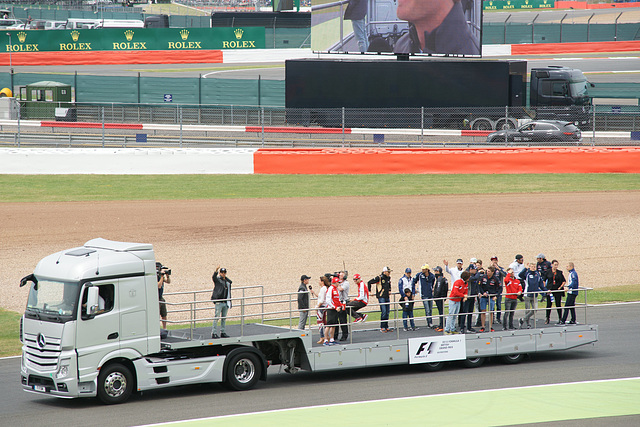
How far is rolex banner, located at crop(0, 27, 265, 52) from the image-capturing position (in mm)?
55938

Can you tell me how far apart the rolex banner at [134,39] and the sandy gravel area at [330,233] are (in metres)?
32.0

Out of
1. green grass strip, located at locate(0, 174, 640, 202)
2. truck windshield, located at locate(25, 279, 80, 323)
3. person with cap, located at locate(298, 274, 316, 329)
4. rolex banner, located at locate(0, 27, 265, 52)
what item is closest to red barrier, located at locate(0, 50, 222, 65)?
rolex banner, located at locate(0, 27, 265, 52)

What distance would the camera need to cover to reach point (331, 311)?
14305 mm

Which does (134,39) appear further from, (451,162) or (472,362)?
(472,362)

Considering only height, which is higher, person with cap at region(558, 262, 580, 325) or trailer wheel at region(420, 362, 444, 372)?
person with cap at region(558, 262, 580, 325)

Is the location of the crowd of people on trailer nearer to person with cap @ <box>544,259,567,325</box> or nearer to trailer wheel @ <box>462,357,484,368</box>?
person with cap @ <box>544,259,567,325</box>

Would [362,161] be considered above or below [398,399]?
above

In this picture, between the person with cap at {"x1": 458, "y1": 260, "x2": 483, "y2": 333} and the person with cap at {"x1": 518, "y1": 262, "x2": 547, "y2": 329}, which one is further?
the person with cap at {"x1": 518, "y1": 262, "x2": 547, "y2": 329}

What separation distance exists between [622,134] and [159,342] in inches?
1066

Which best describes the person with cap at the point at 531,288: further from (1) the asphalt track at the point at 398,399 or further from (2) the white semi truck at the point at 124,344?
(2) the white semi truck at the point at 124,344

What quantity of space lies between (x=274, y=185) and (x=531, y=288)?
15.4 meters

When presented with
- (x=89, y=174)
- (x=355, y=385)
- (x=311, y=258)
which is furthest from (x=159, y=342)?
(x=89, y=174)

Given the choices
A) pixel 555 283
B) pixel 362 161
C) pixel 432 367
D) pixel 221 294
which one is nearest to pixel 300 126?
pixel 362 161

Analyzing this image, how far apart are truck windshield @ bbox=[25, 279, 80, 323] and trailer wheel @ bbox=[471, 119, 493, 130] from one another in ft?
88.5
